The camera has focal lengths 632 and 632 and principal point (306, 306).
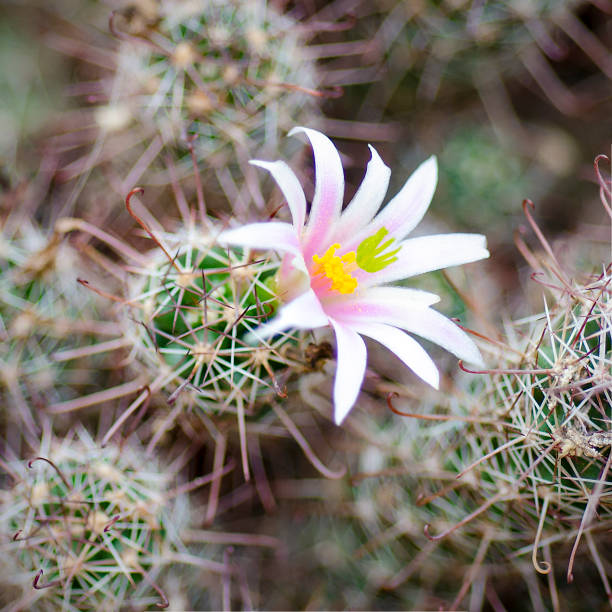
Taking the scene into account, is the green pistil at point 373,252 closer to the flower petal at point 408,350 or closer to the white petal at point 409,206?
the white petal at point 409,206

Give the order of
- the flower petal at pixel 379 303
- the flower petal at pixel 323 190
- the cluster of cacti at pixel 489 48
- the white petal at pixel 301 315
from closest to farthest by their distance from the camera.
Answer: the white petal at pixel 301 315, the flower petal at pixel 323 190, the flower petal at pixel 379 303, the cluster of cacti at pixel 489 48

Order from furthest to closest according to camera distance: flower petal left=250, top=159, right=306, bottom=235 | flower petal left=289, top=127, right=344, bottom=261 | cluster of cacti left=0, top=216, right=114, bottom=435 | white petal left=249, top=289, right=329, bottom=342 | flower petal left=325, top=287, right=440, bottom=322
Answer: cluster of cacti left=0, top=216, right=114, bottom=435 < flower petal left=325, top=287, right=440, bottom=322 < flower petal left=289, top=127, right=344, bottom=261 < flower petal left=250, top=159, right=306, bottom=235 < white petal left=249, top=289, right=329, bottom=342

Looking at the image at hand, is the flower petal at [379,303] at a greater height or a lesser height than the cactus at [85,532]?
greater

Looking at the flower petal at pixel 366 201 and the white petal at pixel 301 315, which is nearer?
the white petal at pixel 301 315

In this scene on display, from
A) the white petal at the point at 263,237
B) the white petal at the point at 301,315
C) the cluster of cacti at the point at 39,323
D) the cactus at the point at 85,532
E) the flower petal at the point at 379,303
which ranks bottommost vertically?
the cactus at the point at 85,532

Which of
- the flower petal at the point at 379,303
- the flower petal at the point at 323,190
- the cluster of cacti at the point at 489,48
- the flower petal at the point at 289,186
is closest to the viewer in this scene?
the flower petal at the point at 289,186

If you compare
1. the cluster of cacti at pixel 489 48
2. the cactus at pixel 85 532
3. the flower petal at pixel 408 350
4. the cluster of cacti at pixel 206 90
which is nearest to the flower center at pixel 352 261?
the flower petal at pixel 408 350

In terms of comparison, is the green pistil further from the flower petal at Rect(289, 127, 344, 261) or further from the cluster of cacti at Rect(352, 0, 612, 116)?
the cluster of cacti at Rect(352, 0, 612, 116)

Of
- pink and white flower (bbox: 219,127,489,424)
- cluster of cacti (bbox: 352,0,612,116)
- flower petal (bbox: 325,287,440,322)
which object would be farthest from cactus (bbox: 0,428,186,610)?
cluster of cacti (bbox: 352,0,612,116)
